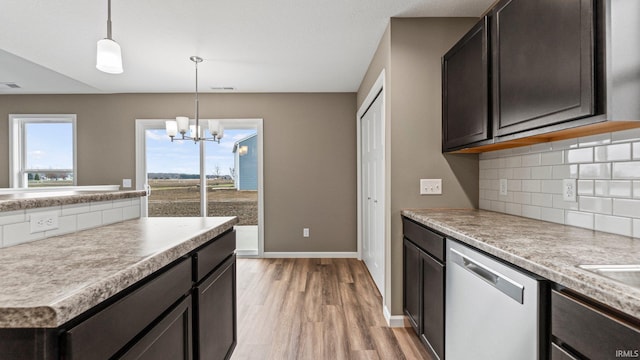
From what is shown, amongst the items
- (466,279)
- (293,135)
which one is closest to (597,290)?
(466,279)

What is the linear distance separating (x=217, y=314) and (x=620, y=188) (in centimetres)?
199

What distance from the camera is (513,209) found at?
6.75ft

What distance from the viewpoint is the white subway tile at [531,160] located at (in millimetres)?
1832

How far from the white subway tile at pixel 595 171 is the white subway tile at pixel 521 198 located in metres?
0.40

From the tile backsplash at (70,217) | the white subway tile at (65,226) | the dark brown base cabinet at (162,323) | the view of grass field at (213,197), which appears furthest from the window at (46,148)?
the dark brown base cabinet at (162,323)

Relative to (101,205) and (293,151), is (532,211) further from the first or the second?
(293,151)

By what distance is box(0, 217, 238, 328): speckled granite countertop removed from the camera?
23.7 inches

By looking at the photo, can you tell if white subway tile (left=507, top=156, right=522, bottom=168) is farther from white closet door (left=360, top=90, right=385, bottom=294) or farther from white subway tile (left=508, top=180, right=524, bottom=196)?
white closet door (left=360, top=90, right=385, bottom=294)

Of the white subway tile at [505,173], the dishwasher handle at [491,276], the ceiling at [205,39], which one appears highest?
the ceiling at [205,39]

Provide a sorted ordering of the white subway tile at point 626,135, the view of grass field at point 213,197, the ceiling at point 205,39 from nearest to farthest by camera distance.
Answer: the white subway tile at point 626,135 → the ceiling at point 205,39 → the view of grass field at point 213,197

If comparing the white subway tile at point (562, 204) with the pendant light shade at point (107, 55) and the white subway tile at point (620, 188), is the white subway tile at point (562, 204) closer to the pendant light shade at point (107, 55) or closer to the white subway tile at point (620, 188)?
the white subway tile at point (620, 188)

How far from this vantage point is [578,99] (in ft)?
3.86

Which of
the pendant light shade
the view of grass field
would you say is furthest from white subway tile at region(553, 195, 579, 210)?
the view of grass field

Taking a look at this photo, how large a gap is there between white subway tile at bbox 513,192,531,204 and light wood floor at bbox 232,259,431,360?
3.92 ft
